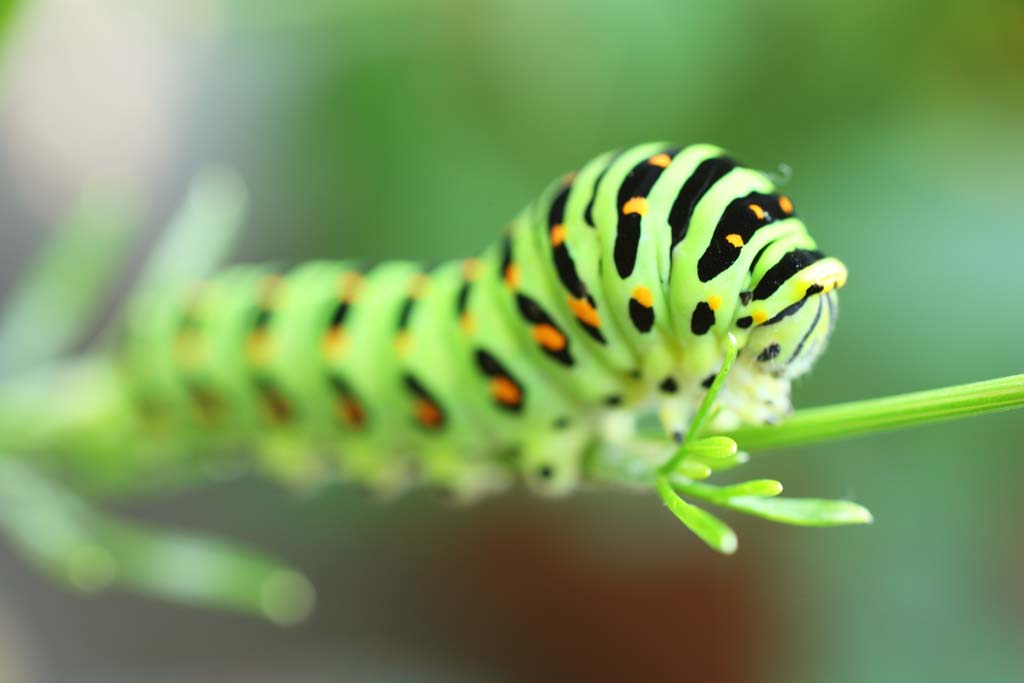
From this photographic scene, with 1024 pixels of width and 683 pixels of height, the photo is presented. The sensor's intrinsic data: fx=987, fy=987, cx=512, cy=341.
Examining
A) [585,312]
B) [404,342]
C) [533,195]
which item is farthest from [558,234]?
[533,195]

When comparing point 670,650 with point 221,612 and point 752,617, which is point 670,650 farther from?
point 221,612

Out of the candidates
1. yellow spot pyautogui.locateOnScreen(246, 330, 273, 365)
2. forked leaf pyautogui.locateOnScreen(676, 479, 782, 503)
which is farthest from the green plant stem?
yellow spot pyautogui.locateOnScreen(246, 330, 273, 365)

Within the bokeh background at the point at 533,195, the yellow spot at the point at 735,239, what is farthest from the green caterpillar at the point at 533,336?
the bokeh background at the point at 533,195

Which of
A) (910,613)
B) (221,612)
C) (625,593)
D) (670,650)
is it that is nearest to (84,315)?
(221,612)

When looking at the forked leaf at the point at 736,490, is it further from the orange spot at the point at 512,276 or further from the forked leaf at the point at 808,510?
the orange spot at the point at 512,276

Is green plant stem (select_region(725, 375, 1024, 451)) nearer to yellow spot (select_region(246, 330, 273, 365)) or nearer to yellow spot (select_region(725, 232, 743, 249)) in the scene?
yellow spot (select_region(725, 232, 743, 249))
